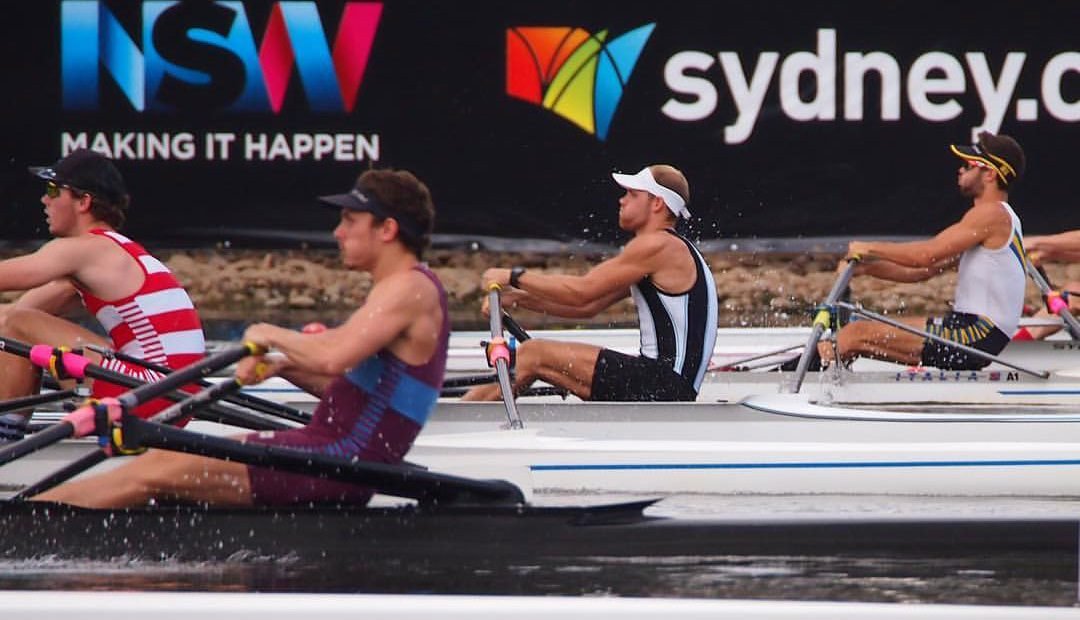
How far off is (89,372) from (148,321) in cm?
69

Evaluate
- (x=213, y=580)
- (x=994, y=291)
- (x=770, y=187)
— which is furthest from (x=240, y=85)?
(x=213, y=580)

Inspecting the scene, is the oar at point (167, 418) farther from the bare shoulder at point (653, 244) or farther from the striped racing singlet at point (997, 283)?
the striped racing singlet at point (997, 283)

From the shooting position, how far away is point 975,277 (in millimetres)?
8359

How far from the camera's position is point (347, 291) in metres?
13.1

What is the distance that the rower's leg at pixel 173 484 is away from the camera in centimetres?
473

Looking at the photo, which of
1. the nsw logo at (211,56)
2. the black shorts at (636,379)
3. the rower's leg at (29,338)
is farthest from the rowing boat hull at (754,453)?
the nsw logo at (211,56)

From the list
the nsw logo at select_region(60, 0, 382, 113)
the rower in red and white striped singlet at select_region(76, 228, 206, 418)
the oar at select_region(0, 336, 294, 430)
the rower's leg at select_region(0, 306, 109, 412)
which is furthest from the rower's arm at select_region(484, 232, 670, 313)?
the nsw logo at select_region(60, 0, 382, 113)

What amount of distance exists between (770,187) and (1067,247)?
3.05 meters

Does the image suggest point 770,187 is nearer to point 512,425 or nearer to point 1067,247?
point 1067,247

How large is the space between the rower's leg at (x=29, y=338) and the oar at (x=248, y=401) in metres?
0.08

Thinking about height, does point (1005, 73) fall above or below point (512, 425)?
above

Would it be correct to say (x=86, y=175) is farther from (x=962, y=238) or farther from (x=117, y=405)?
(x=962, y=238)

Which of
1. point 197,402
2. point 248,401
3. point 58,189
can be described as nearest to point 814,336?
point 248,401

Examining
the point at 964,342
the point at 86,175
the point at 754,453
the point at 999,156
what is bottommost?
the point at 754,453
